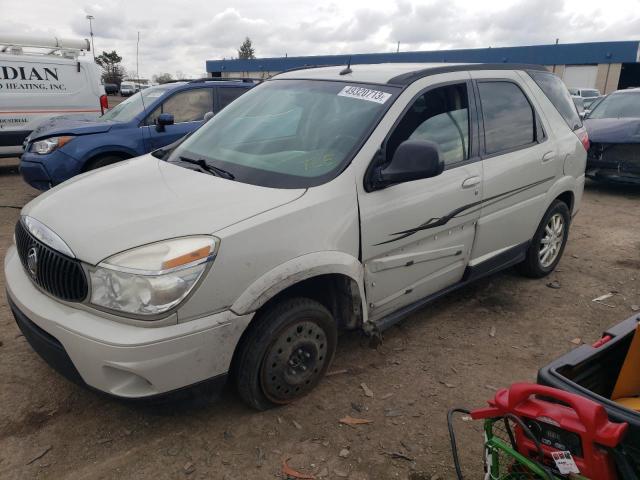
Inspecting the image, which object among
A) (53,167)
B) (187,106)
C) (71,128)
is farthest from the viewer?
(187,106)

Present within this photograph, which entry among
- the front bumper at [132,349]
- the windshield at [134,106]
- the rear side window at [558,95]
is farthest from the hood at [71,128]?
the rear side window at [558,95]

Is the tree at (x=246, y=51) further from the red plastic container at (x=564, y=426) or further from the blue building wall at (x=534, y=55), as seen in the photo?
the red plastic container at (x=564, y=426)

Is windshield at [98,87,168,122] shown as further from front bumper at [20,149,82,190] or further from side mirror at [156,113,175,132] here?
front bumper at [20,149,82,190]

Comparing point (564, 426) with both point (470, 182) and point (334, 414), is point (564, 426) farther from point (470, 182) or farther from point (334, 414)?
point (470, 182)

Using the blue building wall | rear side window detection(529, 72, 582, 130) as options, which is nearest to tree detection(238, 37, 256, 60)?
the blue building wall

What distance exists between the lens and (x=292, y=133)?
3240 mm

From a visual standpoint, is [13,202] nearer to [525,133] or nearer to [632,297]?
[525,133]

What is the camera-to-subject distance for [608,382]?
2.14m

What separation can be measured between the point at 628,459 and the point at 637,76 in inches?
1668

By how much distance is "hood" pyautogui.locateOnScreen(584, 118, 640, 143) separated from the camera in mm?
7977

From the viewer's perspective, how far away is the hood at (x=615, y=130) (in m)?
7.98

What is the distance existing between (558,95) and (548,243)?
1.32 meters

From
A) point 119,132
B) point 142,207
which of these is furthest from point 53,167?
point 142,207

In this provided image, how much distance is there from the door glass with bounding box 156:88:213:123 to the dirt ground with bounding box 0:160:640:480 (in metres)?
3.91
